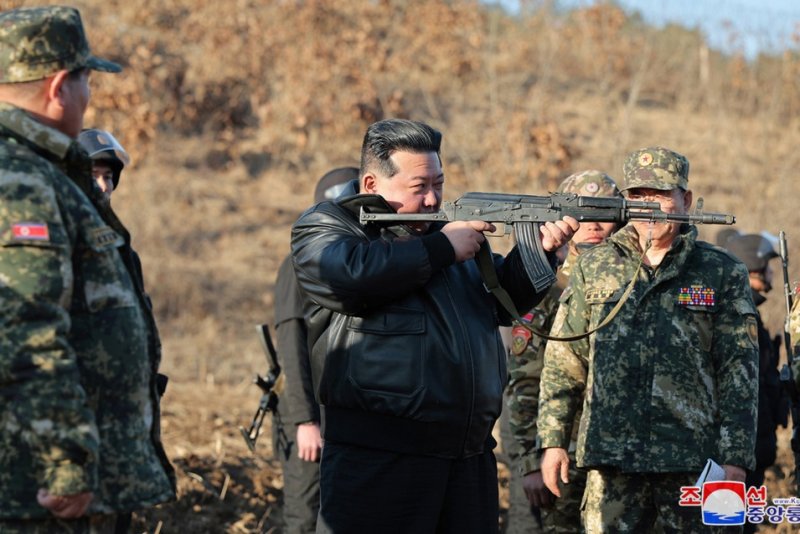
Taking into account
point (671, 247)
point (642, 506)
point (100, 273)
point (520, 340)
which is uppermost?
point (671, 247)

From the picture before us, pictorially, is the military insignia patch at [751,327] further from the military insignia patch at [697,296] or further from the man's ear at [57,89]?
the man's ear at [57,89]

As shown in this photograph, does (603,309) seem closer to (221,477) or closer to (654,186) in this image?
(654,186)

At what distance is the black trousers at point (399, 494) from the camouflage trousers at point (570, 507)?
1.33 meters

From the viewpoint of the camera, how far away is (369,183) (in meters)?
4.64

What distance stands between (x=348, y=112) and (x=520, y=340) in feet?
41.6

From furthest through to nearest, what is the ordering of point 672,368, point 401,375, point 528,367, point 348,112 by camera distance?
point 348,112, point 528,367, point 672,368, point 401,375

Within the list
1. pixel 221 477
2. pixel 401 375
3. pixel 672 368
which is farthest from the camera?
pixel 221 477

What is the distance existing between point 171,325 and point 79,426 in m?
11.0

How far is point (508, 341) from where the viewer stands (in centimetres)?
698

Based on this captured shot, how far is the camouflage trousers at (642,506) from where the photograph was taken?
16.2 ft

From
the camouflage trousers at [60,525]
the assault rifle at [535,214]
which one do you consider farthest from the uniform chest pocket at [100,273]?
the assault rifle at [535,214]

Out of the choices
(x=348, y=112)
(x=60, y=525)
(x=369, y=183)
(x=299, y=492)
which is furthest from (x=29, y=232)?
(x=348, y=112)

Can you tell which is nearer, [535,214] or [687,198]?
[535,214]

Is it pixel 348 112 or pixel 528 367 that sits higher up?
pixel 348 112
